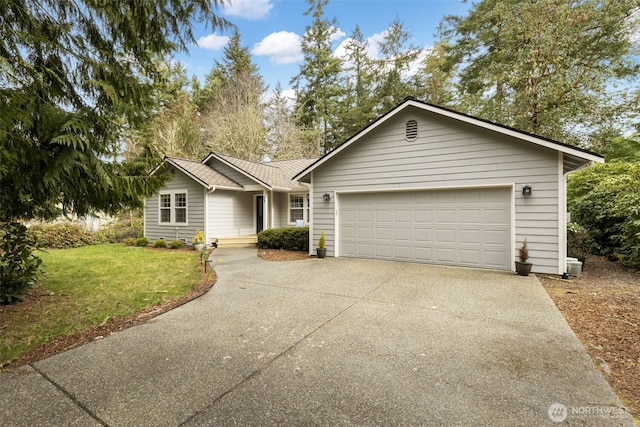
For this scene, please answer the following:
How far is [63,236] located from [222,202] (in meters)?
6.33

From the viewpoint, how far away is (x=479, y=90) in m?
15.3

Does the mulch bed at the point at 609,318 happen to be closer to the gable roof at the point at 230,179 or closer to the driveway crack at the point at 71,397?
the driveway crack at the point at 71,397

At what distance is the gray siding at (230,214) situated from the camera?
12.6m

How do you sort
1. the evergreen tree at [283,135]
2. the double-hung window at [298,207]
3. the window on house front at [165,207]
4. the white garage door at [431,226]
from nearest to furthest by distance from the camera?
the white garage door at [431,226] → the window on house front at [165,207] → the double-hung window at [298,207] → the evergreen tree at [283,135]

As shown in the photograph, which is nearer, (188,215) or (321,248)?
(321,248)

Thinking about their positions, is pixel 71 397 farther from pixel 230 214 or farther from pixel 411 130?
pixel 230 214

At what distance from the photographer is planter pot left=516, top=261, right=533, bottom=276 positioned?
666 centimetres

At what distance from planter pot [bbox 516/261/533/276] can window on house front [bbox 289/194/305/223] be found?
8.89m

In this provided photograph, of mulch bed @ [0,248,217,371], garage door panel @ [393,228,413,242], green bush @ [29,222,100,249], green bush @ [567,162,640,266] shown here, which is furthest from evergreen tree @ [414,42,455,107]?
green bush @ [29,222,100,249]

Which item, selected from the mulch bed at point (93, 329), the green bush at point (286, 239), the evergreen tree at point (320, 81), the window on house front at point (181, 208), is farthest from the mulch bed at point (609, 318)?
the evergreen tree at point (320, 81)

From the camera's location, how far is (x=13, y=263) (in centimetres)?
471

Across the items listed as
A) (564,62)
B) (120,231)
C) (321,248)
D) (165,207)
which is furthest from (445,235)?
(120,231)

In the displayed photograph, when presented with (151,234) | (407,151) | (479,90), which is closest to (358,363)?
(407,151)

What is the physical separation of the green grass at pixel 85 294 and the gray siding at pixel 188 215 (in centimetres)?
360
